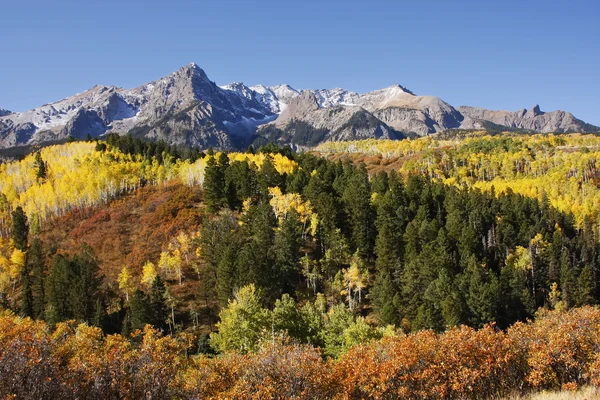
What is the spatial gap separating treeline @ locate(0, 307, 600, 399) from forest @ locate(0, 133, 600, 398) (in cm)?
13

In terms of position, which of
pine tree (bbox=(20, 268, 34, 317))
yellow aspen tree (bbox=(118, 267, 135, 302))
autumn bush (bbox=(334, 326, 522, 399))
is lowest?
pine tree (bbox=(20, 268, 34, 317))

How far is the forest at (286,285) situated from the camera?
25438mm

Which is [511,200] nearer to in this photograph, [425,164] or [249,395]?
[425,164]

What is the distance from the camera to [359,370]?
25625 millimetres

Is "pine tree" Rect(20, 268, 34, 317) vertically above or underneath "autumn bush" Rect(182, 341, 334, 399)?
underneath

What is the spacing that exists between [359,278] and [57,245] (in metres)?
77.9

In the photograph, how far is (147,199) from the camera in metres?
125

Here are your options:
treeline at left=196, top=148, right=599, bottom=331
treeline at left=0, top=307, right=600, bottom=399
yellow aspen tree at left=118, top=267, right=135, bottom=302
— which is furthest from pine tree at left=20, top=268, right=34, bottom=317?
treeline at left=0, top=307, right=600, bottom=399

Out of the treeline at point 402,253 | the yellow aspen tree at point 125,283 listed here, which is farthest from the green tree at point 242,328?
the yellow aspen tree at point 125,283

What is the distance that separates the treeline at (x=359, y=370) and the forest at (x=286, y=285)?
0.43 ft

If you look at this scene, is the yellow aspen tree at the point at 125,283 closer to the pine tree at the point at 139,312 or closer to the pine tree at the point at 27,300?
the pine tree at the point at 139,312

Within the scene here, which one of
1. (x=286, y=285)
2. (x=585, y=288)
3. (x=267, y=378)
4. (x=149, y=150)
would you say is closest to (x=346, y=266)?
(x=286, y=285)

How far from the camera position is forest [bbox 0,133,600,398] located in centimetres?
2544

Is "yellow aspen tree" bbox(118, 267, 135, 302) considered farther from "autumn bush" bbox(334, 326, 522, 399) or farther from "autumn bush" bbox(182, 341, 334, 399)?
"autumn bush" bbox(334, 326, 522, 399)
